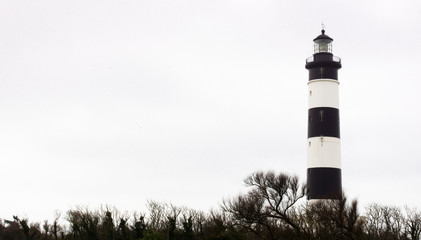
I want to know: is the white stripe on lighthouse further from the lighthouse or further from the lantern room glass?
the lantern room glass

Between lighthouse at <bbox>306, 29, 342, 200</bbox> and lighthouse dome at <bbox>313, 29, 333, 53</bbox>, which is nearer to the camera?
lighthouse at <bbox>306, 29, 342, 200</bbox>

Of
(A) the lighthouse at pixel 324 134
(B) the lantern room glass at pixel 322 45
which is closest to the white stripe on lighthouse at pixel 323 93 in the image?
(A) the lighthouse at pixel 324 134

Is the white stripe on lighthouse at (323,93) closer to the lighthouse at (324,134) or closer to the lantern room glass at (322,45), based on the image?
the lighthouse at (324,134)

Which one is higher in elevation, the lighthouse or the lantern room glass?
the lantern room glass

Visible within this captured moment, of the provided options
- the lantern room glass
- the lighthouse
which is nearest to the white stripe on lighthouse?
the lighthouse

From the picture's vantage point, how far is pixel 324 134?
62406mm

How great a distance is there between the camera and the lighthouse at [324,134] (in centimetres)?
6172

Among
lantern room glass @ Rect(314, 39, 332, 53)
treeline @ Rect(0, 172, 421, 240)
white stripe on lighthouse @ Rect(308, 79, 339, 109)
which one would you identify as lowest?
treeline @ Rect(0, 172, 421, 240)

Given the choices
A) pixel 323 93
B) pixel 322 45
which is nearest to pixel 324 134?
pixel 323 93

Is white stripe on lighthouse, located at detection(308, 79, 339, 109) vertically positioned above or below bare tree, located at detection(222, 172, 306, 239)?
above

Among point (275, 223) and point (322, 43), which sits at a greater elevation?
point (322, 43)

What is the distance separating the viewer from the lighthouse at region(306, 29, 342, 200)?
61.7 meters

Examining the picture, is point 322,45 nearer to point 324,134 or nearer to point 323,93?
point 323,93

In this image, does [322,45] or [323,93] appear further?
[322,45]
